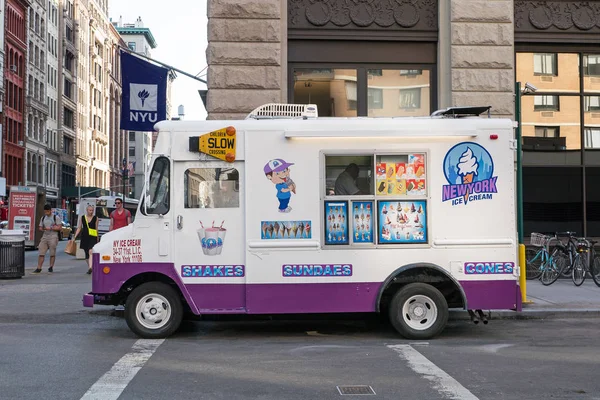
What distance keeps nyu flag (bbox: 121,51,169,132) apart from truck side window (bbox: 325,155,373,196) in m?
6.05

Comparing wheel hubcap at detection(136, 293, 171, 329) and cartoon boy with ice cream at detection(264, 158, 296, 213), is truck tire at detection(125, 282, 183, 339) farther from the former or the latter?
cartoon boy with ice cream at detection(264, 158, 296, 213)

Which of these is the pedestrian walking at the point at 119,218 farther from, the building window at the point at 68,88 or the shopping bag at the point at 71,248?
the building window at the point at 68,88

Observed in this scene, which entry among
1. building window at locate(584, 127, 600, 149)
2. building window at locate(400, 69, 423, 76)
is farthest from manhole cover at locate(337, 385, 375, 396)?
building window at locate(584, 127, 600, 149)

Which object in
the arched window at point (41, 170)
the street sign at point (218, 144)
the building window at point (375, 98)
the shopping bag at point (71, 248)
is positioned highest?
the arched window at point (41, 170)

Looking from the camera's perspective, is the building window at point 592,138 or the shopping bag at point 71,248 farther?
the shopping bag at point 71,248

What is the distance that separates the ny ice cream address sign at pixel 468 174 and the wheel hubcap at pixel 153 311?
3.97 metres

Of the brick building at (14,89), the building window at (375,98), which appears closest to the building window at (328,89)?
the building window at (375,98)

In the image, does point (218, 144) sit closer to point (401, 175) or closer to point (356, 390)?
point (401, 175)

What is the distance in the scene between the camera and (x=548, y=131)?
58.6ft

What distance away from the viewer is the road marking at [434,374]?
282 inches

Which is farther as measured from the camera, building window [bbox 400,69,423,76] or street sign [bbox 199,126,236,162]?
building window [bbox 400,69,423,76]

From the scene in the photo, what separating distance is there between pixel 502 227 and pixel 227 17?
7525mm

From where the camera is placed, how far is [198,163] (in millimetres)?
10633

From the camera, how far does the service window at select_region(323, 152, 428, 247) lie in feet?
34.8
